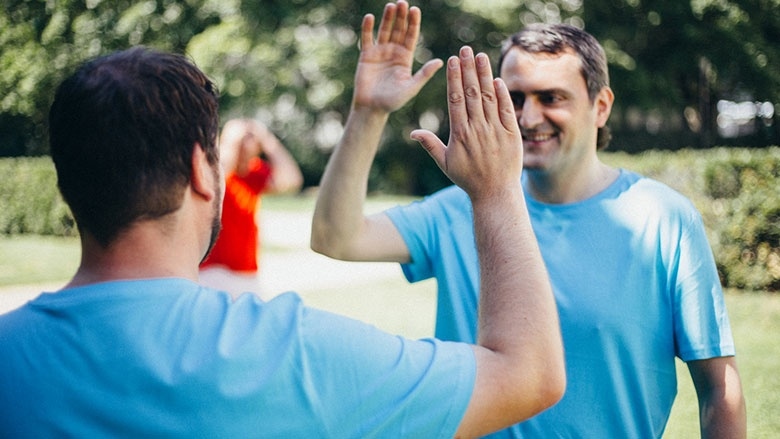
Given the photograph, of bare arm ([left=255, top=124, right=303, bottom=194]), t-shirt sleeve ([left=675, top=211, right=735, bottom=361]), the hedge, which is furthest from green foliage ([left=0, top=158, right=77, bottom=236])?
t-shirt sleeve ([left=675, top=211, right=735, bottom=361])

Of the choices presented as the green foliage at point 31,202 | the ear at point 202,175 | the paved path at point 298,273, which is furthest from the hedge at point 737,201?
the green foliage at point 31,202

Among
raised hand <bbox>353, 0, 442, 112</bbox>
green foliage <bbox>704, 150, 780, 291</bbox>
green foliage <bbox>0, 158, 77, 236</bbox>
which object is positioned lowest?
green foliage <bbox>0, 158, 77, 236</bbox>

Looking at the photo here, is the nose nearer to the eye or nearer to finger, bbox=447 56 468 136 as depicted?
the eye

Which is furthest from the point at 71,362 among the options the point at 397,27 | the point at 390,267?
the point at 390,267

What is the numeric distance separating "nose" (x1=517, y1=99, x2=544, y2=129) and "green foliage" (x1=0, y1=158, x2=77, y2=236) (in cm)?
1582

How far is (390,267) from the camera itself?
40.7 feet

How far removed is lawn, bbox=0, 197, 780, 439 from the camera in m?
5.55

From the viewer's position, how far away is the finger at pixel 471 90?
1.45m

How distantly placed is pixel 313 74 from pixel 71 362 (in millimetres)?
26103

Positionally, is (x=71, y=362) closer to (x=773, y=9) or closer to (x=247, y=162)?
(x=247, y=162)

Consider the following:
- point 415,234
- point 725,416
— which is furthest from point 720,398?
point 415,234

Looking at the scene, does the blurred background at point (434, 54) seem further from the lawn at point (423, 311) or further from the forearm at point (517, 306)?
the forearm at point (517, 306)

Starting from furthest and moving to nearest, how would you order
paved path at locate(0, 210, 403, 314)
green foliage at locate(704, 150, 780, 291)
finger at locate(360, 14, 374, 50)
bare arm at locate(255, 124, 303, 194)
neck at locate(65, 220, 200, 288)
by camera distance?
1. paved path at locate(0, 210, 403, 314)
2. green foliage at locate(704, 150, 780, 291)
3. bare arm at locate(255, 124, 303, 194)
4. finger at locate(360, 14, 374, 50)
5. neck at locate(65, 220, 200, 288)

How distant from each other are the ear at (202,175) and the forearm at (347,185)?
3.03ft
